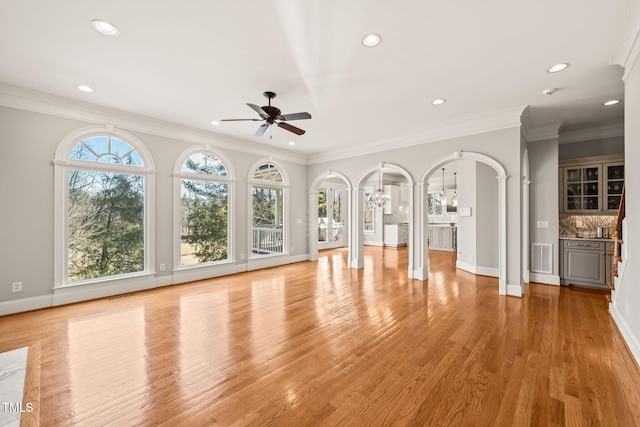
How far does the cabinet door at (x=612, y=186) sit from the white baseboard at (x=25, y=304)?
9379mm

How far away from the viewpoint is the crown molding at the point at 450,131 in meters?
4.46

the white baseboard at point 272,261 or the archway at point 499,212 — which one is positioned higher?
the archway at point 499,212

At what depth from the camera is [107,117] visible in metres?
4.50

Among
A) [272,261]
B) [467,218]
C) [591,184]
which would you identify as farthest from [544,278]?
[272,261]

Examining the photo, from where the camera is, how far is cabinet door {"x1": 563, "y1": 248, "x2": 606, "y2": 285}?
15.5 ft

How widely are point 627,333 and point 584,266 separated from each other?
257 centimetres

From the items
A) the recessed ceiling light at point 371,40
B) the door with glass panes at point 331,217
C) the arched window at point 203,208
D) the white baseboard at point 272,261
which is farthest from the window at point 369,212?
the recessed ceiling light at point 371,40

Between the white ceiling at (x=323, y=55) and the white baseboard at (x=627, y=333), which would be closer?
the white ceiling at (x=323, y=55)

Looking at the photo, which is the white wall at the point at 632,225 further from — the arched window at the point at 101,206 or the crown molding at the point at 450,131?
the arched window at the point at 101,206

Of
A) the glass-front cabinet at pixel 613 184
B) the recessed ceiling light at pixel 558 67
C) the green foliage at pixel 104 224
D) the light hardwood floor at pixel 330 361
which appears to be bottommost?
the light hardwood floor at pixel 330 361

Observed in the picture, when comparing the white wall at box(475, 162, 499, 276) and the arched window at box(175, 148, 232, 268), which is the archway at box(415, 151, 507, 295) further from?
the arched window at box(175, 148, 232, 268)

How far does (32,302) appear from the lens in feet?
12.8

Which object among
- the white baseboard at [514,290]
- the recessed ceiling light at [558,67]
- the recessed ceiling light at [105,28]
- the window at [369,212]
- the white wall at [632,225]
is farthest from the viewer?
the window at [369,212]

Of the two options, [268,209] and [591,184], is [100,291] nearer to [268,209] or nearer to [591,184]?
[268,209]
